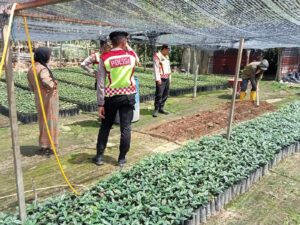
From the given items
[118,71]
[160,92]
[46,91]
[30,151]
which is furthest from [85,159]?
[160,92]

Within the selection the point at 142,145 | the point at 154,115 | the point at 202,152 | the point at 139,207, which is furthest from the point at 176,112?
the point at 139,207

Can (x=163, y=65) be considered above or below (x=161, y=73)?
above

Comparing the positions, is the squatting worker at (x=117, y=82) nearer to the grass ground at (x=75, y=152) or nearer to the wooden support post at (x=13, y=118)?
the grass ground at (x=75, y=152)

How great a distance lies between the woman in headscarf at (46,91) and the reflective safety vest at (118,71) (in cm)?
105

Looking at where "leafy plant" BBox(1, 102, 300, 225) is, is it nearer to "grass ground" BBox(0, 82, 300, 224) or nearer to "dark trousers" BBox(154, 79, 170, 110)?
"grass ground" BBox(0, 82, 300, 224)

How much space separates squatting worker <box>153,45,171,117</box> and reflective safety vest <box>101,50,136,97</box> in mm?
3344

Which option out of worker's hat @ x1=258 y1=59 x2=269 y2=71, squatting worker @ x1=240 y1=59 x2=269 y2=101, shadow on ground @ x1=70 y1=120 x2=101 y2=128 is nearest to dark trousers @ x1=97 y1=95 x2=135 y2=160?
shadow on ground @ x1=70 y1=120 x2=101 y2=128

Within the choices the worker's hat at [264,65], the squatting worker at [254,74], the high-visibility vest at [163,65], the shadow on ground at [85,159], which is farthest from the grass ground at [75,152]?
the worker's hat at [264,65]

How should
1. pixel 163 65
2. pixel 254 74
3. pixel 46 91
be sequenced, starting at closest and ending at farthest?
1. pixel 46 91
2. pixel 163 65
3. pixel 254 74

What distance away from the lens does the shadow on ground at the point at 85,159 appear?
5.21m

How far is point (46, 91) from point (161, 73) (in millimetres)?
3661

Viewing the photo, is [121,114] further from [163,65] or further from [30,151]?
[163,65]

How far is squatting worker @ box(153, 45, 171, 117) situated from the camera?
8086mm

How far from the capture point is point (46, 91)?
525 cm
